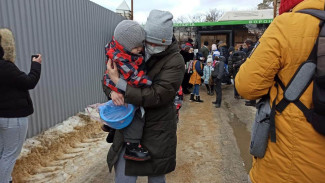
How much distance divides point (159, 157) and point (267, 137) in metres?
0.84

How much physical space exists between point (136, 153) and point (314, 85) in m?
1.28

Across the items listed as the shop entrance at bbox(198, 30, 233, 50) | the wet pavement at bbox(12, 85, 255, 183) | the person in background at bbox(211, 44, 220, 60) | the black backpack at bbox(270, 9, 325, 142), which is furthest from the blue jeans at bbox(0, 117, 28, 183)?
the shop entrance at bbox(198, 30, 233, 50)

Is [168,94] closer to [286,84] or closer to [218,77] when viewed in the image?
[286,84]

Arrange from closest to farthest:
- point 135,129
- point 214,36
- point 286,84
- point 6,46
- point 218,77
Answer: point 286,84
point 135,129
point 6,46
point 218,77
point 214,36

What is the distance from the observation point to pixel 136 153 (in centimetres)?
195

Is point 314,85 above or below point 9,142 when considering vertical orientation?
above

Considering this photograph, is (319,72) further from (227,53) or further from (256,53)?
(227,53)

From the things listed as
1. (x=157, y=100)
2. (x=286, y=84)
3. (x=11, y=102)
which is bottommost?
(x=11, y=102)

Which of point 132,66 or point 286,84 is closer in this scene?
point 286,84

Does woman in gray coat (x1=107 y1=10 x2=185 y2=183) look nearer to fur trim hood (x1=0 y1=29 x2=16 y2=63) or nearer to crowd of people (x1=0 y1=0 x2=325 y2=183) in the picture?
crowd of people (x1=0 y1=0 x2=325 y2=183)

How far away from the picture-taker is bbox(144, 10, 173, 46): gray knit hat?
75.3 inches

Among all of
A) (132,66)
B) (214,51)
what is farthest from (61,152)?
(214,51)

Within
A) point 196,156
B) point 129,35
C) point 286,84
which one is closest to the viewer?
point 286,84

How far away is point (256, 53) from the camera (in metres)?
1.54
